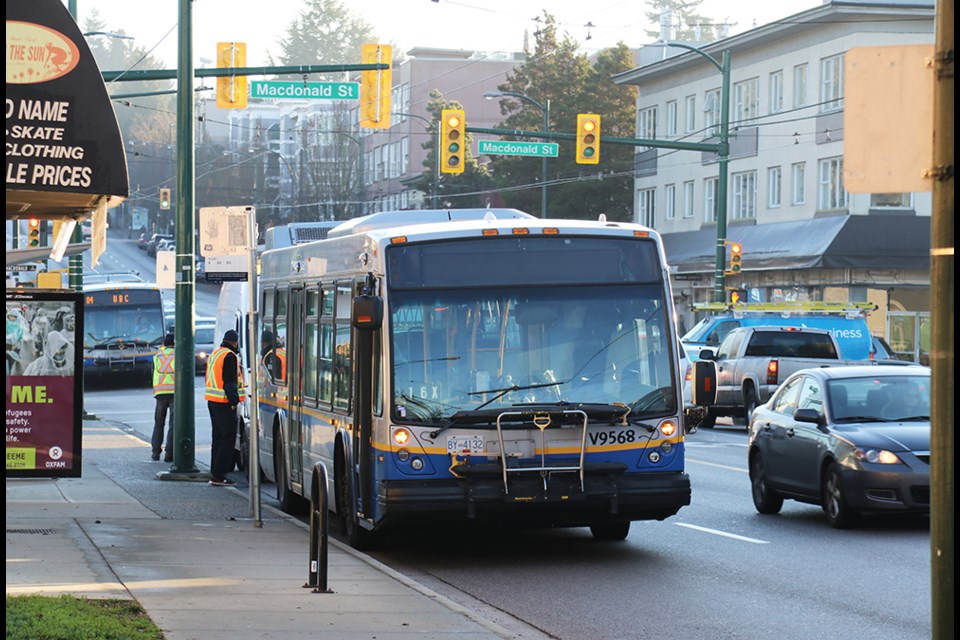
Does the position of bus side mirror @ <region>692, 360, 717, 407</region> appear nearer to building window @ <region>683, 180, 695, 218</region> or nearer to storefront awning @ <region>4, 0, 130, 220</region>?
storefront awning @ <region>4, 0, 130, 220</region>

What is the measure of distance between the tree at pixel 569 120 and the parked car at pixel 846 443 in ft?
192

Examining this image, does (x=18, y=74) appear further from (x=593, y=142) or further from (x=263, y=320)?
(x=593, y=142)

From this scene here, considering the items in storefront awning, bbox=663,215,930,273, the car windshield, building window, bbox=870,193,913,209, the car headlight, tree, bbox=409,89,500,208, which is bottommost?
the car headlight

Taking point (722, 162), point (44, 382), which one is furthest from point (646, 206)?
point (44, 382)

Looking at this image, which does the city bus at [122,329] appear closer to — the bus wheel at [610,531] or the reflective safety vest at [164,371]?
the reflective safety vest at [164,371]

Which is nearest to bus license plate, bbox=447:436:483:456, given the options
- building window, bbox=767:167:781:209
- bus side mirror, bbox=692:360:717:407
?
bus side mirror, bbox=692:360:717:407

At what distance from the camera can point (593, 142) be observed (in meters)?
35.8

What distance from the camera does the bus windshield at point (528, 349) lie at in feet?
43.2

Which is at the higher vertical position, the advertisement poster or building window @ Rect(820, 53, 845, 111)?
building window @ Rect(820, 53, 845, 111)

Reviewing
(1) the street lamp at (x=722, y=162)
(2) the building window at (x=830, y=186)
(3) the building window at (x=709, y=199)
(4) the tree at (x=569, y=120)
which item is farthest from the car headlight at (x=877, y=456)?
(4) the tree at (x=569, y=120)

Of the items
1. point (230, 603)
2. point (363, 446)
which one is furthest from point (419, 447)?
point (230, 603)

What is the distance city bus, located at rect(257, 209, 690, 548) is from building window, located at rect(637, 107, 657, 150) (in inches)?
2071

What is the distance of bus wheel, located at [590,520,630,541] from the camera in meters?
14.9

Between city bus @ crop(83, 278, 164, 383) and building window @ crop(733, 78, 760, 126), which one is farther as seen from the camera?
building window @ crop(733, 78, 760, 126)
